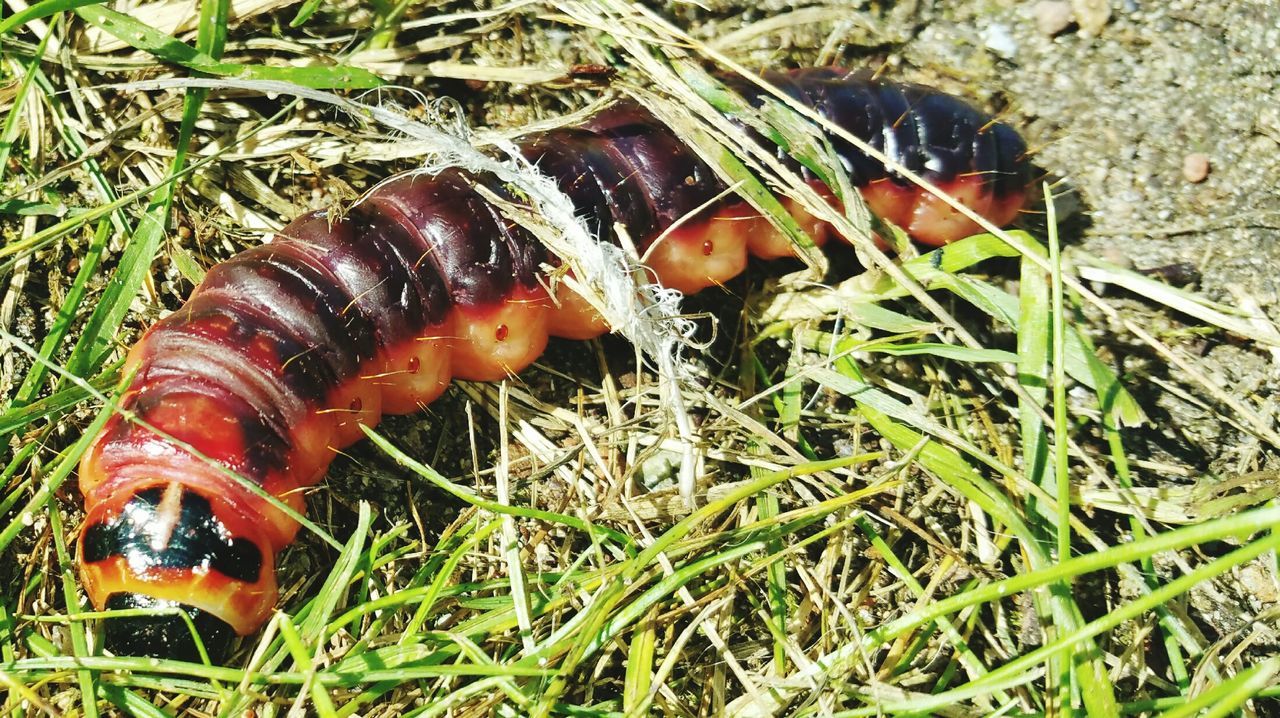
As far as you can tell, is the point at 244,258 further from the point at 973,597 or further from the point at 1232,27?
the point at 1232,27

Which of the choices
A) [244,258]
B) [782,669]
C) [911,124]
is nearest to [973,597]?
[782,669]

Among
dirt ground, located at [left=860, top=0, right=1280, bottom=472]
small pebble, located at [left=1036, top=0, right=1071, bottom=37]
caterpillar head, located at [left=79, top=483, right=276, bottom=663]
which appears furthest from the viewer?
small pebble, located at [left=1036, top=0, right=1071, bottom=37]

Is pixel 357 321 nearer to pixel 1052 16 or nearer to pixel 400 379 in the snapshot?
pixel 400 379

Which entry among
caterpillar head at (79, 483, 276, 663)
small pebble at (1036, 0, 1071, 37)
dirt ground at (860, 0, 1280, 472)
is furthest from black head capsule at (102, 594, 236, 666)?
small pebble at (1036, 0, 1071, 37)

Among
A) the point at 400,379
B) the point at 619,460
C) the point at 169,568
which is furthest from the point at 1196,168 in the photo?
the point at 169,568

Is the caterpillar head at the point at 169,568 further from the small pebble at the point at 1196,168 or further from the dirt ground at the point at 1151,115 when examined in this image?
the small pebble at the point at 1196,168

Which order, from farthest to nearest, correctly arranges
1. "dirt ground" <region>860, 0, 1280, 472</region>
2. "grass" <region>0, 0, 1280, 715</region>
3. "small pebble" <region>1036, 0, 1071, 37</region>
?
"small pebble" <region>1036, 0, 1071, 37</region>
"dirt ground" <region>860, 0, 1280, 472</region>
"grass" <region>0, 0, 1280, 715</region>

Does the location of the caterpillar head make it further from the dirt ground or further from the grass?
the dirt ground

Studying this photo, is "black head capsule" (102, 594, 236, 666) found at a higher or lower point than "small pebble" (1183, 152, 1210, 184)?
lower
